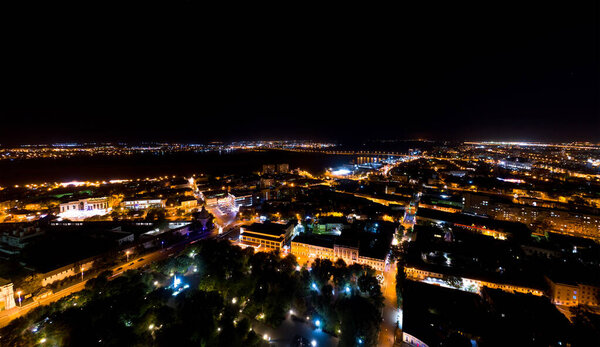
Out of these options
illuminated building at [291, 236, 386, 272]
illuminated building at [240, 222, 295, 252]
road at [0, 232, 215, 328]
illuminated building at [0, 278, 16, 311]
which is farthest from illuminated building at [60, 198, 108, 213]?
illuminated building at [291, 236, 386, 272]

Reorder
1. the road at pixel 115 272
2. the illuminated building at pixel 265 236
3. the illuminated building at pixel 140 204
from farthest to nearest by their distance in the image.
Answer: the illuminated building at pixel 140 204 → the illuminated building at pixel 265 236 → the road at pixel 115 272

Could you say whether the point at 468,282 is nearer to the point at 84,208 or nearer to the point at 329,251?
the point at 329,251

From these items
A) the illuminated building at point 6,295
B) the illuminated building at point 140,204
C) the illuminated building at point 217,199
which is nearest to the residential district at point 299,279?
the illuminated building at point 6,295

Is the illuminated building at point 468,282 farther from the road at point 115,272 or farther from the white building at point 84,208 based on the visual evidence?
the white building at point 84,208

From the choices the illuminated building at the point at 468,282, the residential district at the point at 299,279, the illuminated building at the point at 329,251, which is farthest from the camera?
the illuminated building at the point at 329,251

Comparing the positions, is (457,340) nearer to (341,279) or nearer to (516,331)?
(516,331)

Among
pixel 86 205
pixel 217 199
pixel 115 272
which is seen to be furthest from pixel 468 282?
pixel 86 205

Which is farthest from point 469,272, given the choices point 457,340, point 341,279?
point 341,279

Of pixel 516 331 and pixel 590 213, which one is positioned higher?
pixel 590 213
